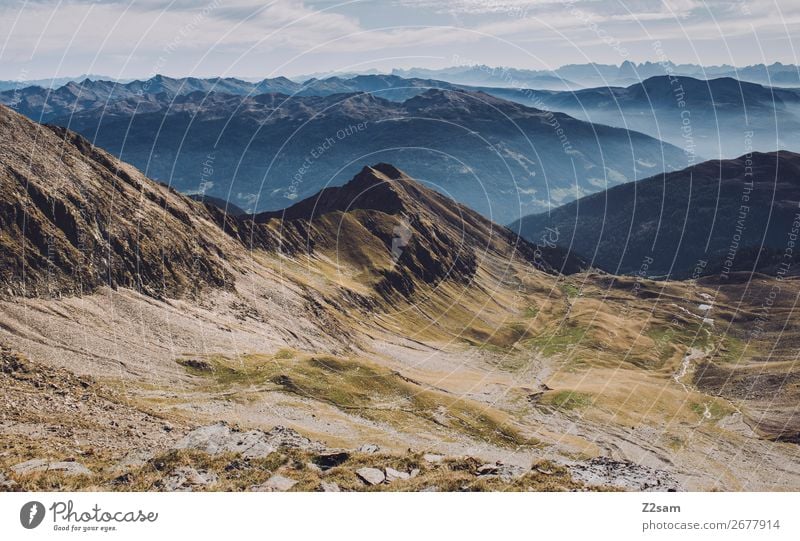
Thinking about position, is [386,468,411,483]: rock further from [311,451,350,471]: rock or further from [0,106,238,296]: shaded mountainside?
[0,106,238,296]: shaded mountainside

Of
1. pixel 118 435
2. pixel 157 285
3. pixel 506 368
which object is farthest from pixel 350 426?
pixel 506 368

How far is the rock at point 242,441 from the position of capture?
164ft

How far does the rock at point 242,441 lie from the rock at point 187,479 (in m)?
5.93

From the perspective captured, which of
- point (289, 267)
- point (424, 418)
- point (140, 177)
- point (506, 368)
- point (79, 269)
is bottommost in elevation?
point (506, 368)

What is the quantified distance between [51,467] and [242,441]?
15711 millimetres

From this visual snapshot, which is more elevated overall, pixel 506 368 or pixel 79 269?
pixel 79 269

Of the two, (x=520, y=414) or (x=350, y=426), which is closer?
(x=350, y=426)

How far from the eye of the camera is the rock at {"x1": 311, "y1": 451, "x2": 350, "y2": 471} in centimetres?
4716

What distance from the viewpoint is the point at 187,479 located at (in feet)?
134

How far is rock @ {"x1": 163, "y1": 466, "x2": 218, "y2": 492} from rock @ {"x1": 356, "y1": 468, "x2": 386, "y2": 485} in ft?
36.4

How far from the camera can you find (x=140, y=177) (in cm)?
15275
